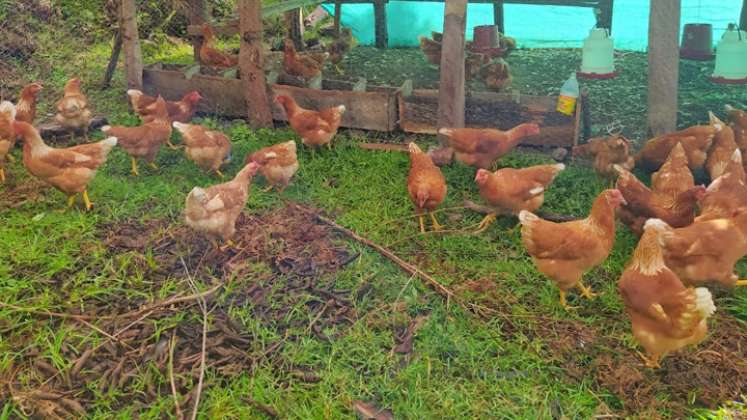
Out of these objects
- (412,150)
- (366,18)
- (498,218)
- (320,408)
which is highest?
(366,18)

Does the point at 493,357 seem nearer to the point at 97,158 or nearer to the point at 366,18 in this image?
the point at 97,158

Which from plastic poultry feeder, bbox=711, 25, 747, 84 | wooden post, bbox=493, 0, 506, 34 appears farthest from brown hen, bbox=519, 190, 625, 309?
wooden post, bbox=493, 0, 506, 34

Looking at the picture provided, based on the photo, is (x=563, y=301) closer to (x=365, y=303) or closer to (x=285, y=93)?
(x=365, y=303)

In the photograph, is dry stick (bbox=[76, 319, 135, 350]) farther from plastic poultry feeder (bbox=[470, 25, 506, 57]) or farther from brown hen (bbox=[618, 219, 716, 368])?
plastic poultry feeder (bbox=[470, 25, 506, 57])

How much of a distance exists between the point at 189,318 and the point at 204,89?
366cm

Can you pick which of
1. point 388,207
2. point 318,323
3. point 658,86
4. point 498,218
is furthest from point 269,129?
point 658,86

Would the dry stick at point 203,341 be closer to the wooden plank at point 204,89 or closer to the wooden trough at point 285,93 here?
the wooden trough at point 285,93

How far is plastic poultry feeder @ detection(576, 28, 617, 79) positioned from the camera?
459 cm

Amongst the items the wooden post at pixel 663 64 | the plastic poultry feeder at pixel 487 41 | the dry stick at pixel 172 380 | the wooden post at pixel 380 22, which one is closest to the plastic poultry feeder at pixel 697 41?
the wooden post at pixel 663 64

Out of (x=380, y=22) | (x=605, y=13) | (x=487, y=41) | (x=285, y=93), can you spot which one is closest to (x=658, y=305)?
(x=285, y=93)

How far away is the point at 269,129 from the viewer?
6.34m

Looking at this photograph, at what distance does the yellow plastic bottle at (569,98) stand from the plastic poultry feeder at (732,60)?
3.53 ft

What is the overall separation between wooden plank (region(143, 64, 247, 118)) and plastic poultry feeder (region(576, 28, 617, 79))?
343cm

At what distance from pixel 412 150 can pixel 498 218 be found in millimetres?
839
